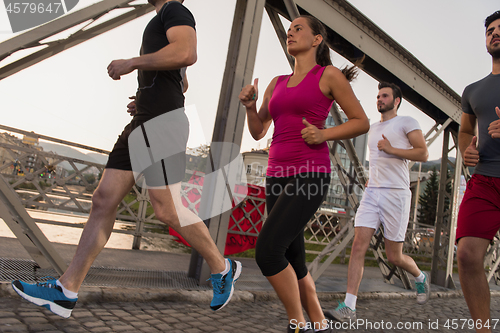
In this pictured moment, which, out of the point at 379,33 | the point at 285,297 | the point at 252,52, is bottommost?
the point at 285,297

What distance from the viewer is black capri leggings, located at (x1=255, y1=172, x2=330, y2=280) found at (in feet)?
6.39

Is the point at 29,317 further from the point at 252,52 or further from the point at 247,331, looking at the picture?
the point at 252,52

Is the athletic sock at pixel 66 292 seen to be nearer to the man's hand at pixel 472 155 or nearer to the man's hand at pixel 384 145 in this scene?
the man's hand at pixel 472 155

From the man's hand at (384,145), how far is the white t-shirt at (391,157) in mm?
98

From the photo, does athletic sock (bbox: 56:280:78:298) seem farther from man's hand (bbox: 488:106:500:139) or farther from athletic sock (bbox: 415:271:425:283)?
athletic sock (bbox: 415:271:425:283)

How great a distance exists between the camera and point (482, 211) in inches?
91.0

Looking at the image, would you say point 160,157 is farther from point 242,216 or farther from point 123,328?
point 242,216

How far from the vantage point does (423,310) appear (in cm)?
428

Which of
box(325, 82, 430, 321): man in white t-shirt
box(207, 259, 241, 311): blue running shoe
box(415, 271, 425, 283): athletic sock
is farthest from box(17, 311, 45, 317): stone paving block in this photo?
box(415, 271, 425, 283): athletic sock

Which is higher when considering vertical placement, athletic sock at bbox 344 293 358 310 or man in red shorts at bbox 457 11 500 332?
man in red shorts at bbox 457 11 500 332

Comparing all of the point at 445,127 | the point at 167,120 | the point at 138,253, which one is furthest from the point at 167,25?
the point at 445,127

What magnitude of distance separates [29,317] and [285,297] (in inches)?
58.8

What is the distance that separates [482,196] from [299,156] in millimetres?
1254

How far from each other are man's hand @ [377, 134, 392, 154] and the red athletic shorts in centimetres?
133
